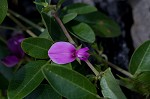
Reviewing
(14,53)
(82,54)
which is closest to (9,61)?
(14,53)

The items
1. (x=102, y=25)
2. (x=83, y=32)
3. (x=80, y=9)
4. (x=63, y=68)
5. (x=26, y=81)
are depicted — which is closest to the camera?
(x=63, y=68)

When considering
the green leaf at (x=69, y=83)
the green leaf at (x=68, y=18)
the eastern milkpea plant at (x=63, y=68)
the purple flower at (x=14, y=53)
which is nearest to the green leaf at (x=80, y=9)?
the eastern milkpea plant at (x=63, y=68)

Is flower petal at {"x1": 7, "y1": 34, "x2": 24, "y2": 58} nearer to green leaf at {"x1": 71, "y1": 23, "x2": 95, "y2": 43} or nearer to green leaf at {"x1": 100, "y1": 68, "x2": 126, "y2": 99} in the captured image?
green leaf at {"x1": 71, "y1": 23, "x2": 95, "y2": 43}

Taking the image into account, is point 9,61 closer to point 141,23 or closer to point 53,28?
Answer: point 53,28

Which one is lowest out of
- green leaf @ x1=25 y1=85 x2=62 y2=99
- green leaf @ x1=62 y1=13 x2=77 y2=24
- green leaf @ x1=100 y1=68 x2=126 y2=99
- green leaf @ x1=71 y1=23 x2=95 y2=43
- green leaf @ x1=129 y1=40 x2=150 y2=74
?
green leaf @ x1=129 y1=40 x2=150 y2=74

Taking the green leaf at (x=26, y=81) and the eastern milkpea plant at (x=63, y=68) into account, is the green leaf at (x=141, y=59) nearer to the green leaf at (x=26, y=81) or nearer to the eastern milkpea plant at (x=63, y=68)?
the eastern milkpea plant at (x=63, y=68)

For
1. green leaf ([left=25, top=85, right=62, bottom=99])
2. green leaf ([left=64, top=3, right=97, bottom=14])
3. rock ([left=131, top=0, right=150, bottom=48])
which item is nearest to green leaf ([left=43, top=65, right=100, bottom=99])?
green leaf ([left=25, top=85, right=62, bottom=99])

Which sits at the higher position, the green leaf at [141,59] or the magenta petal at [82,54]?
the magenta petal at [82,54]
